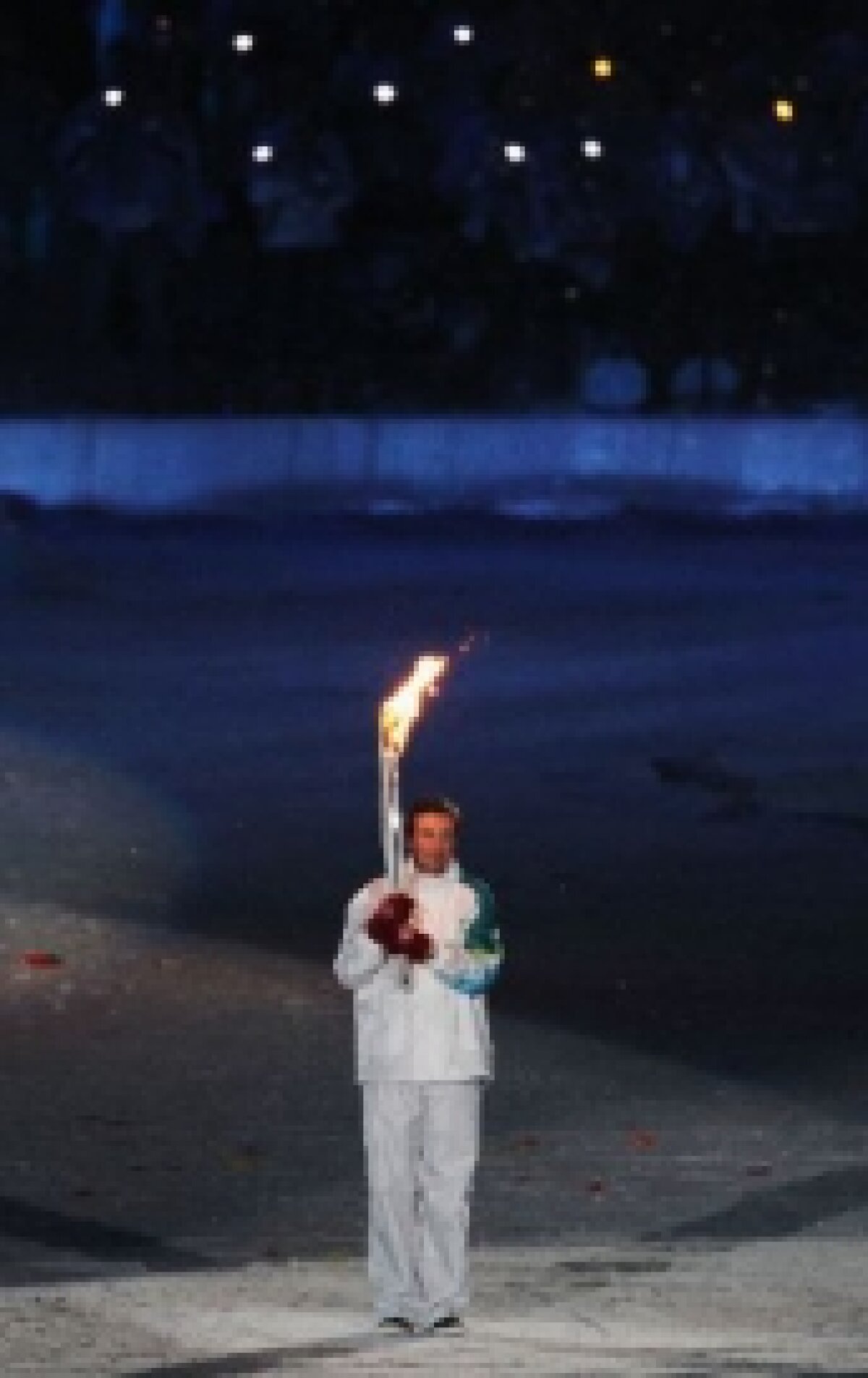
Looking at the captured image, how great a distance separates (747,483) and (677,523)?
1825 millimetres

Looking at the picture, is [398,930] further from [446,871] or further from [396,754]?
[396,754]

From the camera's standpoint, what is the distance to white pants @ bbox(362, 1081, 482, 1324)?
9.56 m

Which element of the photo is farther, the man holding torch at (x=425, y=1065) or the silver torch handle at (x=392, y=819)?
the man holding torch at (x=425, y=1065)

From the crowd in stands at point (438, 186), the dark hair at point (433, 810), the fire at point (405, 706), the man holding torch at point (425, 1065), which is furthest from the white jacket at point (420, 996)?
the crowd in stands at point (438, 186)

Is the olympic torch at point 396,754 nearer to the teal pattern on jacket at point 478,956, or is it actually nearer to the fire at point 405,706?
the fire at point 405,706

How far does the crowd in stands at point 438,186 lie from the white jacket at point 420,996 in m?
36.4

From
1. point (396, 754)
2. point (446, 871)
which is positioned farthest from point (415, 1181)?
point (396, 754)

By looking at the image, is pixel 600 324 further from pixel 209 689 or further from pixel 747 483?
pixel 209 689

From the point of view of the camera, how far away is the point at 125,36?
155 feet

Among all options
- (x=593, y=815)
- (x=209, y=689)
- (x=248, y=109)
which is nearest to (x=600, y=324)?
(x=248, y=109)

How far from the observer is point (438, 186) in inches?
1971

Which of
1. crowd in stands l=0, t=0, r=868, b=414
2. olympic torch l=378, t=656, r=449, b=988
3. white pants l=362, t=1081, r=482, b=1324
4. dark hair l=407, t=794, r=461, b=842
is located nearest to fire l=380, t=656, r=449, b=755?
olympic torch l=378, t=656, r=449, b=988

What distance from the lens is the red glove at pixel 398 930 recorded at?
9398 mm

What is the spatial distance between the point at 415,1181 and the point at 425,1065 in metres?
0.30
